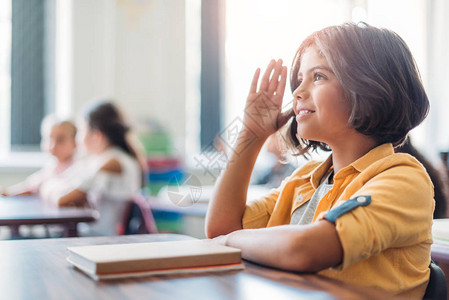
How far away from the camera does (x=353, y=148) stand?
48.1 inches

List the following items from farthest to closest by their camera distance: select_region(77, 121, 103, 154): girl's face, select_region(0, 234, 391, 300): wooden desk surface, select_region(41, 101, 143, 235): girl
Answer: select_region(77, 121, 103, 154): girl's face, select_region(41, 101, 143, 235): girl, select_region(0, 234, 391, 300): wooden desk surface

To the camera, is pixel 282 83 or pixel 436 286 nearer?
pixel 436 286

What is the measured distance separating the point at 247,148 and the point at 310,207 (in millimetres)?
285

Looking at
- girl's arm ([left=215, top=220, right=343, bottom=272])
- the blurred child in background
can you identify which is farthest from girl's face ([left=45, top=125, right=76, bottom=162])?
girl's arm ([left=215, top=220, right=343, bottom=272])

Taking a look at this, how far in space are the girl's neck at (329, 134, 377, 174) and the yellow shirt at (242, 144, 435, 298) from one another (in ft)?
0.15

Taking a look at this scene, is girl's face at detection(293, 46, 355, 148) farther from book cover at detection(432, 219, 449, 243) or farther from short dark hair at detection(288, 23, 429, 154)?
book cover at detection(432, 219, 449, 243)

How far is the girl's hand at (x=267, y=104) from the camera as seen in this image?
1.43 meters

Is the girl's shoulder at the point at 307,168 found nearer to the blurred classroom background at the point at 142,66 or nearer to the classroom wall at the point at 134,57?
the blurred classroom background at the point at 142,66

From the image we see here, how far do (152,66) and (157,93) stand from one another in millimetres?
297

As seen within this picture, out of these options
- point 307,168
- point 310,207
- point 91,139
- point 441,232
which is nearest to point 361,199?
point 310,207

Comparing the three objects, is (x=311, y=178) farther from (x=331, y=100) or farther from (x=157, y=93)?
(x=157, y=93)

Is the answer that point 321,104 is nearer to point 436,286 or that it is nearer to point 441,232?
point 436,286

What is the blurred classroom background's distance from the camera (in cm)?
532

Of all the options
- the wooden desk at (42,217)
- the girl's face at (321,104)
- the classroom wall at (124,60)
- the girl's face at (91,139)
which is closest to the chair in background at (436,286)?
the girl's face at (321,104)
